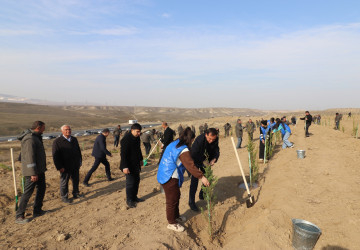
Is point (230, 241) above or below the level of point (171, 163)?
below

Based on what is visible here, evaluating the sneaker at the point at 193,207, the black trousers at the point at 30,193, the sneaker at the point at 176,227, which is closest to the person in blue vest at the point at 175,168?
the sneaker at the point at 176,227

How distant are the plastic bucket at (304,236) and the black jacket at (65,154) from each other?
4.94 meters

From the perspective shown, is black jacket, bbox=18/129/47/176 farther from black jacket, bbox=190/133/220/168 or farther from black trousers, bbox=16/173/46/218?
black jacket, bbox=190/133/220/168

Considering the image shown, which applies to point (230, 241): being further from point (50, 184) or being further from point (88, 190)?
point (50, 184)

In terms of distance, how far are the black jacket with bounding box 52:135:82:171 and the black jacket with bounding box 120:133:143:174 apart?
4.87 feet

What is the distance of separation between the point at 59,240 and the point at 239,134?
33.5 feet

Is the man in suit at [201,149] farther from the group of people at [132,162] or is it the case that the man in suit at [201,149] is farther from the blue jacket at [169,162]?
the blue jacket at [169,162]

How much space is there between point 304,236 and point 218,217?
5.64 ft

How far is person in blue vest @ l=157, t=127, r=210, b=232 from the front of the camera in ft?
11.5

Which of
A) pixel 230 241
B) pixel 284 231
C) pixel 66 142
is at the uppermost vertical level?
pixel 66 142

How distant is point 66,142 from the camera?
5328mm

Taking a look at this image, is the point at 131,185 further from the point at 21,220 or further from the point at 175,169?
the point at 21,220

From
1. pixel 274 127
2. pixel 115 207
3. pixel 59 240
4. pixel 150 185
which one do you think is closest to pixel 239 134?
pixel 274 127

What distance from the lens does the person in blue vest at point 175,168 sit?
3.50 metres
